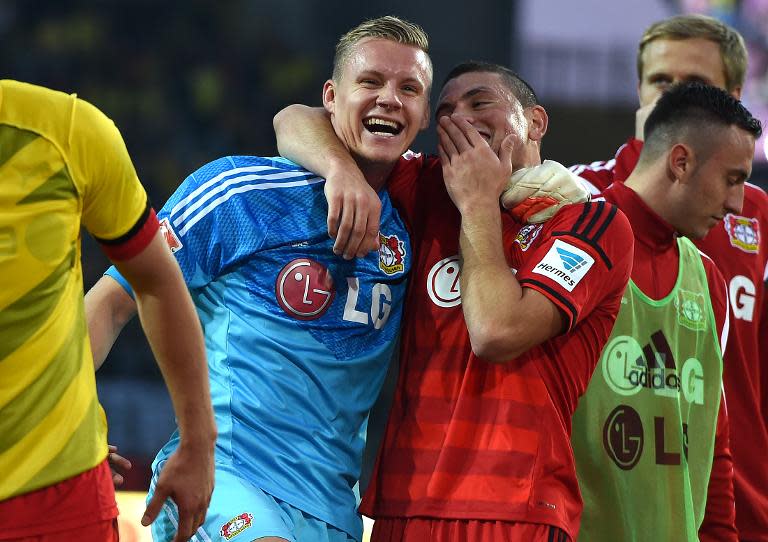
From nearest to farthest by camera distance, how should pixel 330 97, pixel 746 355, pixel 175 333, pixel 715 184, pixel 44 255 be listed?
pixel 44 255 → pixel 175 333 → pixel 330 97 → pixel 715 184 → pixel 746 355

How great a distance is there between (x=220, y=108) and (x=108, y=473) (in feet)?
28.1

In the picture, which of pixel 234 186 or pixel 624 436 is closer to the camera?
pixel 234 186

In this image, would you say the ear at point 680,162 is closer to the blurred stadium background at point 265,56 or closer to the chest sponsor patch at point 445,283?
the chest sponsor patch at point 445,283

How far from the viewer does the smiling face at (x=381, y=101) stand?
2809mm

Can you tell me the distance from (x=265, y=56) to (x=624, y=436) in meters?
8.37

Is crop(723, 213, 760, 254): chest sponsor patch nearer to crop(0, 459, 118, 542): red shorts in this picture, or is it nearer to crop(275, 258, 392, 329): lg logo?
crop(275, 258, 392, 329): lg logo

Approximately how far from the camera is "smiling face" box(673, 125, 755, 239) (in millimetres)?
3170

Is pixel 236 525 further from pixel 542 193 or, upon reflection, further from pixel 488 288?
pixel 542 193

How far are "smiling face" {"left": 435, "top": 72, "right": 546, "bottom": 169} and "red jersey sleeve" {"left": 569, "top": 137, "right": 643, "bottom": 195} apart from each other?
83 cm

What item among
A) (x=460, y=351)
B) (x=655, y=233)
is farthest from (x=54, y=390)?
(x=655, y=233)

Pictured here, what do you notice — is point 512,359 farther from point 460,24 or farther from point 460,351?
point 460,24

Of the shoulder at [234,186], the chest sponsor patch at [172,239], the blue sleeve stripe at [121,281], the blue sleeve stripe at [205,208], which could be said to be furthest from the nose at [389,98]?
the blue sleeve stripe at [121,281]

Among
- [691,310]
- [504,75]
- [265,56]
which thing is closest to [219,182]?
[504,75]

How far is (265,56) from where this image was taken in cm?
1078
